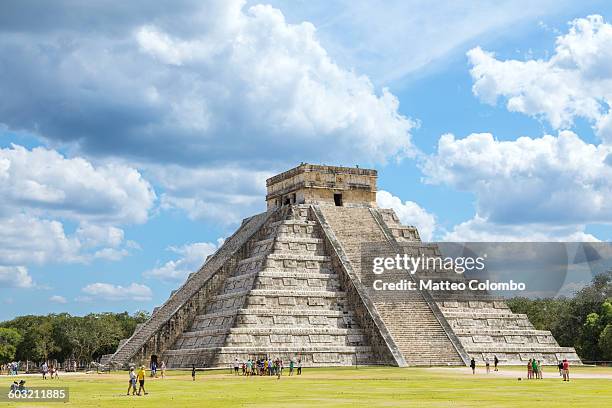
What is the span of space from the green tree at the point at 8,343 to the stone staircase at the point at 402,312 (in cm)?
3876

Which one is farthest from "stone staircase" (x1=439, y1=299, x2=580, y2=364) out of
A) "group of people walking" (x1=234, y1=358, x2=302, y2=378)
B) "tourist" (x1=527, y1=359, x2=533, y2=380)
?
"group of people walking" (x1=234, y1=358, x2=302, y2=378)

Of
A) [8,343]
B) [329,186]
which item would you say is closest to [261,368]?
[329,186]

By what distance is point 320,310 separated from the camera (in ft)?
137

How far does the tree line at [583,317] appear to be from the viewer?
54000mm

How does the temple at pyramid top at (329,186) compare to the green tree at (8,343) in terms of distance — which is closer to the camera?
the temple at pyramid top at (329,186)

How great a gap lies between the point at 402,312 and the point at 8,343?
47.1m

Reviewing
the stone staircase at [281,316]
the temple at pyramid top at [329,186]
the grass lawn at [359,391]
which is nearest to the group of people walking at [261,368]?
the grass lawn at [359,391]

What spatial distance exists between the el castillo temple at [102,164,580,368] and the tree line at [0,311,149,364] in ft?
93.8

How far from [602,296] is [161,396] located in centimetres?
4710

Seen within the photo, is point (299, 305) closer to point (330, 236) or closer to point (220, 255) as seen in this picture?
point (330, 236)

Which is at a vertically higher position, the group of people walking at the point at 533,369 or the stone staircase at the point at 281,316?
the stone staircase at the point at 281,316

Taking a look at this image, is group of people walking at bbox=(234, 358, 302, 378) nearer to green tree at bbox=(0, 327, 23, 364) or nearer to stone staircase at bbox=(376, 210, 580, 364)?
stone staircase at bbox=(376, 210, 580, 364)

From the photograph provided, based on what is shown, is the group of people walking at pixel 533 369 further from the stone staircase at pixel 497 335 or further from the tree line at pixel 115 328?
the tree line at pixel 115 328

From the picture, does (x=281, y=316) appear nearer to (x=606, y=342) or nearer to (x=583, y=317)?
(x=606, y=342)
